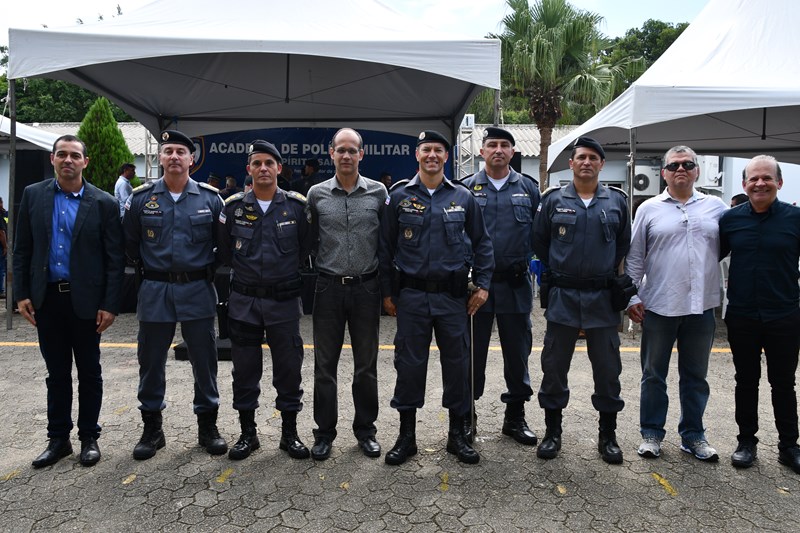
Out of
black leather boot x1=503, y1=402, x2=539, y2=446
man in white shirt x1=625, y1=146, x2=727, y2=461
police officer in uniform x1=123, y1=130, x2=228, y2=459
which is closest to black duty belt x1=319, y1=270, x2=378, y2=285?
police officer in uniform x1=123, y1=130, x2=228, y2=459

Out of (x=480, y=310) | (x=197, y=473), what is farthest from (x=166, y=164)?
(x=480, y=310)

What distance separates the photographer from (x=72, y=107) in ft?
108

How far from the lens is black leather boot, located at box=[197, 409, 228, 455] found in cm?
375

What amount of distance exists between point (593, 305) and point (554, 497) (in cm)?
109

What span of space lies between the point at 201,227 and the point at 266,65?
5.48 m

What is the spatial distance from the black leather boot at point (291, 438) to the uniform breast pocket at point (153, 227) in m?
1.26

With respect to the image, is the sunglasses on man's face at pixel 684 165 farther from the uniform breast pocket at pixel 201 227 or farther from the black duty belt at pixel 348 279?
the uniform breast pocket at pixel 201 227

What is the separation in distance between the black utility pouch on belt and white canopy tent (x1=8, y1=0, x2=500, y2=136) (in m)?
3.18

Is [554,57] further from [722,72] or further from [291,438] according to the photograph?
[291,438]

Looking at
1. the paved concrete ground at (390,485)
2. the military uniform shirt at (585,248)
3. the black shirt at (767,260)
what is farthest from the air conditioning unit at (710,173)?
the military uniform shirt at (585,248)

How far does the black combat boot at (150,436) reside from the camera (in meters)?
3.65

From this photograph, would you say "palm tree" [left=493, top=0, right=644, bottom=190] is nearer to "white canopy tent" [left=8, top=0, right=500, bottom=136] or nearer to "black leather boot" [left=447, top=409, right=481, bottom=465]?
"white canopy tent" [left=8, top=0, right=500, bottom=136]

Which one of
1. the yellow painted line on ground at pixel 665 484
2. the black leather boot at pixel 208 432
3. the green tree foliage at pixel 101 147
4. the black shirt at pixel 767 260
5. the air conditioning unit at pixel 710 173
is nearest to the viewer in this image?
the yellow painted line on ground at pixel 665 484

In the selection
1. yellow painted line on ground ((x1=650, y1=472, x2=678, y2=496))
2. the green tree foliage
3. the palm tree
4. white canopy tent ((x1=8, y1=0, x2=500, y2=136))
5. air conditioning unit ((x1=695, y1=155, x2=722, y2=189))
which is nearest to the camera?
yellow painted line on ground ((x1=650, y1=472, x2=678, y2=496))
